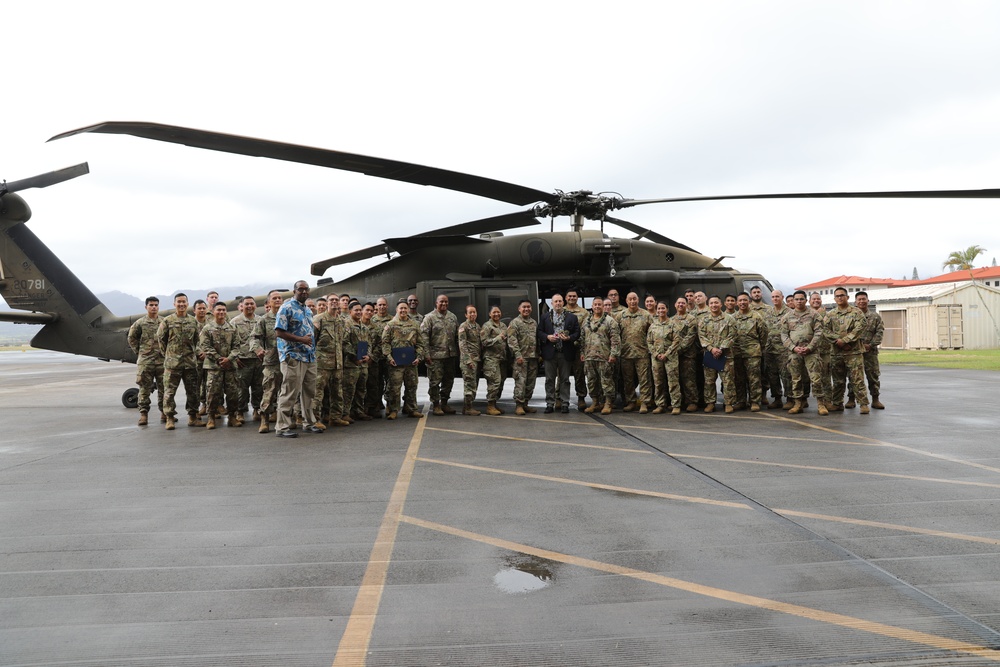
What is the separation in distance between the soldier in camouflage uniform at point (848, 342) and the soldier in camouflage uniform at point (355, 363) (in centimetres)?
625

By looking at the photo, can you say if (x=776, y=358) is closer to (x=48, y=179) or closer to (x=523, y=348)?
(x=523, y=348)

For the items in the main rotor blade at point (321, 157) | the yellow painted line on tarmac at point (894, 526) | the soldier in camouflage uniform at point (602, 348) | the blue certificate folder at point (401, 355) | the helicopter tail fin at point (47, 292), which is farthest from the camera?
the helicopter tail fin at point (47, 292)

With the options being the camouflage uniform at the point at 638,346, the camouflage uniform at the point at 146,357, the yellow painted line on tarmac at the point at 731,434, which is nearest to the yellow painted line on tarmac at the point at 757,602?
the yellow painted line on tarmac at the point at 731,434

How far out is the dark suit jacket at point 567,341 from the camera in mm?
9355

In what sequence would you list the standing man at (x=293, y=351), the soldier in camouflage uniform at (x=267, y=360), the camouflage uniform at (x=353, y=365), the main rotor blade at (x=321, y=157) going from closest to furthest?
the main rotor blade at (x=321, y=157), the standing man at (x=293, y=351), the soldier in camouflage uniform at (x=267, y=360), the camouflage uniform at (x=353, y=365)

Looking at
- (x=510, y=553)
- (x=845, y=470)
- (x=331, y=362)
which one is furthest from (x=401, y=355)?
(x=510, y=553)

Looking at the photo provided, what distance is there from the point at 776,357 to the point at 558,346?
10.4 feet

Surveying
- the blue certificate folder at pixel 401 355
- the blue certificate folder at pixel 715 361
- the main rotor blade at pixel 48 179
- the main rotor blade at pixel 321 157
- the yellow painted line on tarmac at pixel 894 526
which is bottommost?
the yellow painted line on tarmac at pixel 894 526

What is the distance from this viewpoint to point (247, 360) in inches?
349

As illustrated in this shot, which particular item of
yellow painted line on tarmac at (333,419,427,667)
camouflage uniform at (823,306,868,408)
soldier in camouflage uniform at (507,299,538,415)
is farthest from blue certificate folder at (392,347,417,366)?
camouflage uniform at (823,306,868,408)

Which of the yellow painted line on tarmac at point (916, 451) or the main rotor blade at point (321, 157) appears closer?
the yellow painted line on tarmac at point (916, 451)

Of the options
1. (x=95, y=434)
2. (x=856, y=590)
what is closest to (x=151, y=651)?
(x=856, y=590)

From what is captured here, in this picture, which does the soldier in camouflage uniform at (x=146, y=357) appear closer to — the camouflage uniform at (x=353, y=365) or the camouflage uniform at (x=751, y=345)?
the camouflage uniform at (x=353, y=365)

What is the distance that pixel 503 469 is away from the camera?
5.59m
